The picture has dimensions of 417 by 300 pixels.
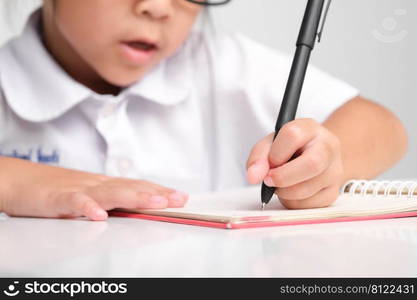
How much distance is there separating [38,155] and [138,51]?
208 mm

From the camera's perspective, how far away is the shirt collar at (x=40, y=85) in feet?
2.68

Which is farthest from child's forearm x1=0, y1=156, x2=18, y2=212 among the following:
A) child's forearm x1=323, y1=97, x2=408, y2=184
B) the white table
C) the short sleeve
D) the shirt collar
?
the short sleeve

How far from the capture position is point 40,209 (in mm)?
501

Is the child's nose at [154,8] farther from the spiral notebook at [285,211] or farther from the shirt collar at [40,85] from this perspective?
the spiral notebook at [285,211]

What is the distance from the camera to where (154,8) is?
Result: 2.34 feet

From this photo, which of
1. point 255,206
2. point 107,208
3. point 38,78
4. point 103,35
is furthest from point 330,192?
point 38,78

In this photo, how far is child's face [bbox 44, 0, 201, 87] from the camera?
2.37 ft

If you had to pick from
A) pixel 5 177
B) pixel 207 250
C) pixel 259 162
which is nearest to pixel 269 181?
pixel 259 162

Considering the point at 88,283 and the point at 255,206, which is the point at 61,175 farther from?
the point at 88,283

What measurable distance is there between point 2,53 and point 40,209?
0.44 meters

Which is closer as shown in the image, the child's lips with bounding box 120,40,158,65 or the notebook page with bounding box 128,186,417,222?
the notebook page with bounding box 128,186,417,222

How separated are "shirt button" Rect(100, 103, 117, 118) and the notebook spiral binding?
0.37 m

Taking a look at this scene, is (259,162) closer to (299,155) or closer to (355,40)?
(299,155)

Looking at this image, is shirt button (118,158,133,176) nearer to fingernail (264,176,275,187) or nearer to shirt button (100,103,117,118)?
shirt button (100,103,117,118)
